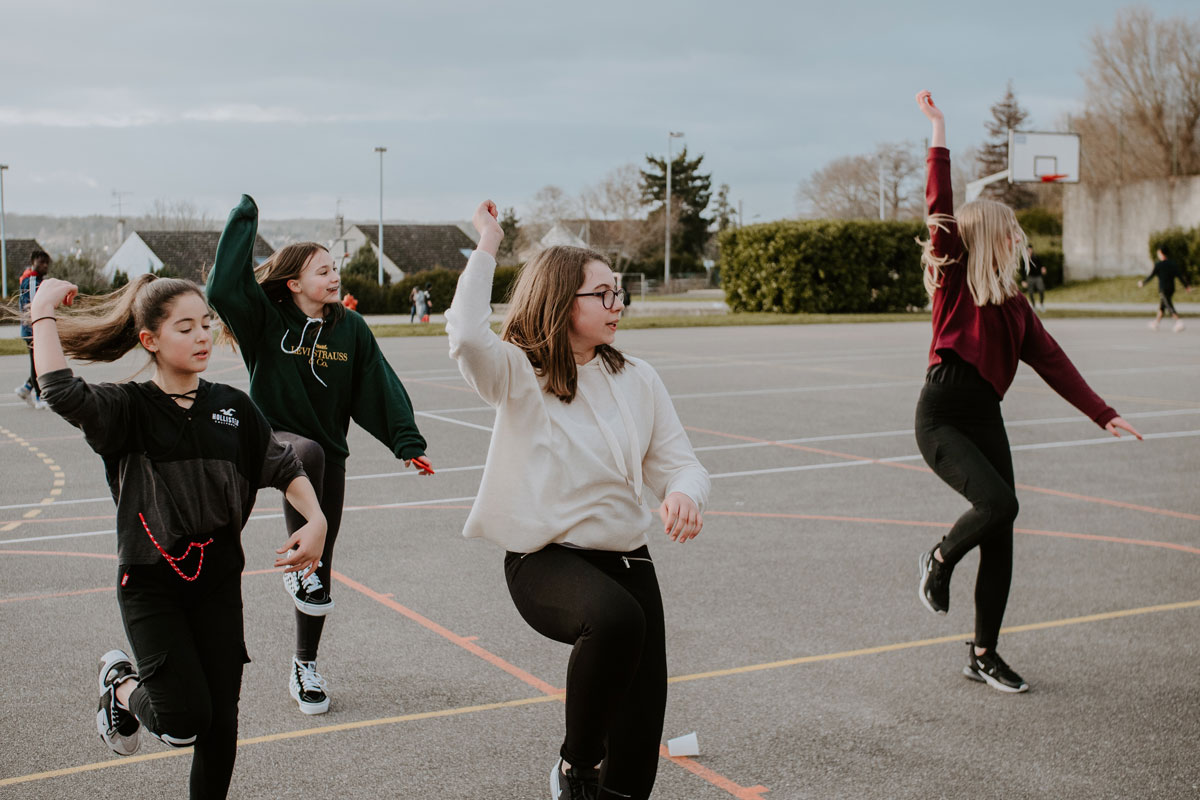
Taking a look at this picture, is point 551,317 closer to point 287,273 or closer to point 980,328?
point 287,273

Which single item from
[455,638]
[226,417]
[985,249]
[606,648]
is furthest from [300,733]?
[985,249]

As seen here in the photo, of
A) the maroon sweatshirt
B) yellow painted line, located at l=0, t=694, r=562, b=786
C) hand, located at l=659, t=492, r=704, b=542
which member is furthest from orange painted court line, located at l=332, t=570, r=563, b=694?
the maroon sweatshirt

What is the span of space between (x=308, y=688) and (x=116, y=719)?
4.05ft

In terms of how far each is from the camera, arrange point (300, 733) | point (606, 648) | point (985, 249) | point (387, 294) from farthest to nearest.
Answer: point (387, 294) → point (985, 249) → point (300, 733) → point (606, 648)

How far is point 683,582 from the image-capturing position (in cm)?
688

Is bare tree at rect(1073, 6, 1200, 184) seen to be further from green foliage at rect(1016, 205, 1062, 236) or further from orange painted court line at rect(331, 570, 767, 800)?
orange painted court line at rect(331, 570, 767, 800)

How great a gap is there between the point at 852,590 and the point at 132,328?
427cm

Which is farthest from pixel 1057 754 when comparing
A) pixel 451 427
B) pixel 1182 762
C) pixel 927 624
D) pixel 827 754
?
pixel 451 427

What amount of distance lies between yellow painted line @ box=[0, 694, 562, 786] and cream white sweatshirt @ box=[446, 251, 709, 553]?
4.61 feet

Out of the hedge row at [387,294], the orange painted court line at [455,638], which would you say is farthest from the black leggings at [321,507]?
the hedge row at [387,294]

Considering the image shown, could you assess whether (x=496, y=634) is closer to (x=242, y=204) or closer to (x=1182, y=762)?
(x=242, y=204)

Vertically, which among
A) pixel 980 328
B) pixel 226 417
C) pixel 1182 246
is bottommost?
pixel 226 417

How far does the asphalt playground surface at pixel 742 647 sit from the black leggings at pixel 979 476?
42cm

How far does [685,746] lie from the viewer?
14.2 feet
